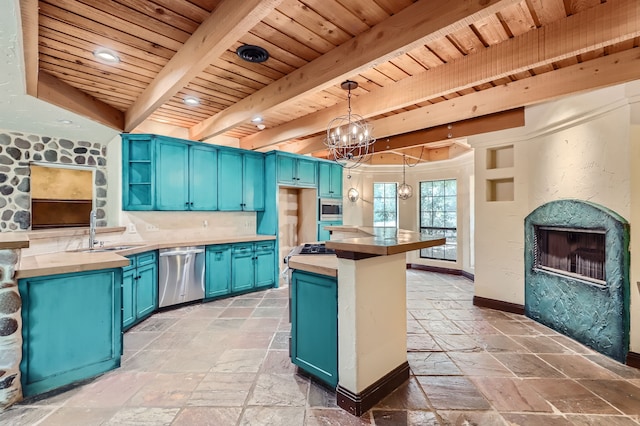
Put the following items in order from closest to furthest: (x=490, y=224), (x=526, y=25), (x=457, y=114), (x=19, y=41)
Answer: (x=19, y=41), (x=526, y=25), (x=457, y=114), (x=490, y=224)

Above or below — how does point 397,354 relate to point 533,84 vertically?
A: below

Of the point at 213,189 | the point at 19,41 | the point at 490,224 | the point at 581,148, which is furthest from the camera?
the point at 213,189

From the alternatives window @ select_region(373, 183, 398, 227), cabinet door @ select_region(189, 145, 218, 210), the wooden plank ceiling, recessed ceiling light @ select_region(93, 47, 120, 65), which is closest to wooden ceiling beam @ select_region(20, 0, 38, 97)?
the wooden plank ceiling

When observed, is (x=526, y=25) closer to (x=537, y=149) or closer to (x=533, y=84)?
(x=533, y=84)

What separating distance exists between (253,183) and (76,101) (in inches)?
100

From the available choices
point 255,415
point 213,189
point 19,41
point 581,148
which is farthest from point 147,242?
point 581,148

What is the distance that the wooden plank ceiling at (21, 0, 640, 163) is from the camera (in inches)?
73.3

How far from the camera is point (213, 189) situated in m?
4.61

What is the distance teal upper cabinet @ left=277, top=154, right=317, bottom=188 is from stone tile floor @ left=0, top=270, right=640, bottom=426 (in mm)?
2595

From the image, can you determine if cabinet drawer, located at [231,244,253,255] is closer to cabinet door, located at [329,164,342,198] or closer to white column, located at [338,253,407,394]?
cabinet door, located at [329,164,342,198]

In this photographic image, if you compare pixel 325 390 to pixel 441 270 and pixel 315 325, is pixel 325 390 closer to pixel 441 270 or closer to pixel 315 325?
pixel 315 325

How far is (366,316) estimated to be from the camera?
1.99 meters

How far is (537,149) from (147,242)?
16.8ft

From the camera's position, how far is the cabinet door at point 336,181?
6.06 metres
